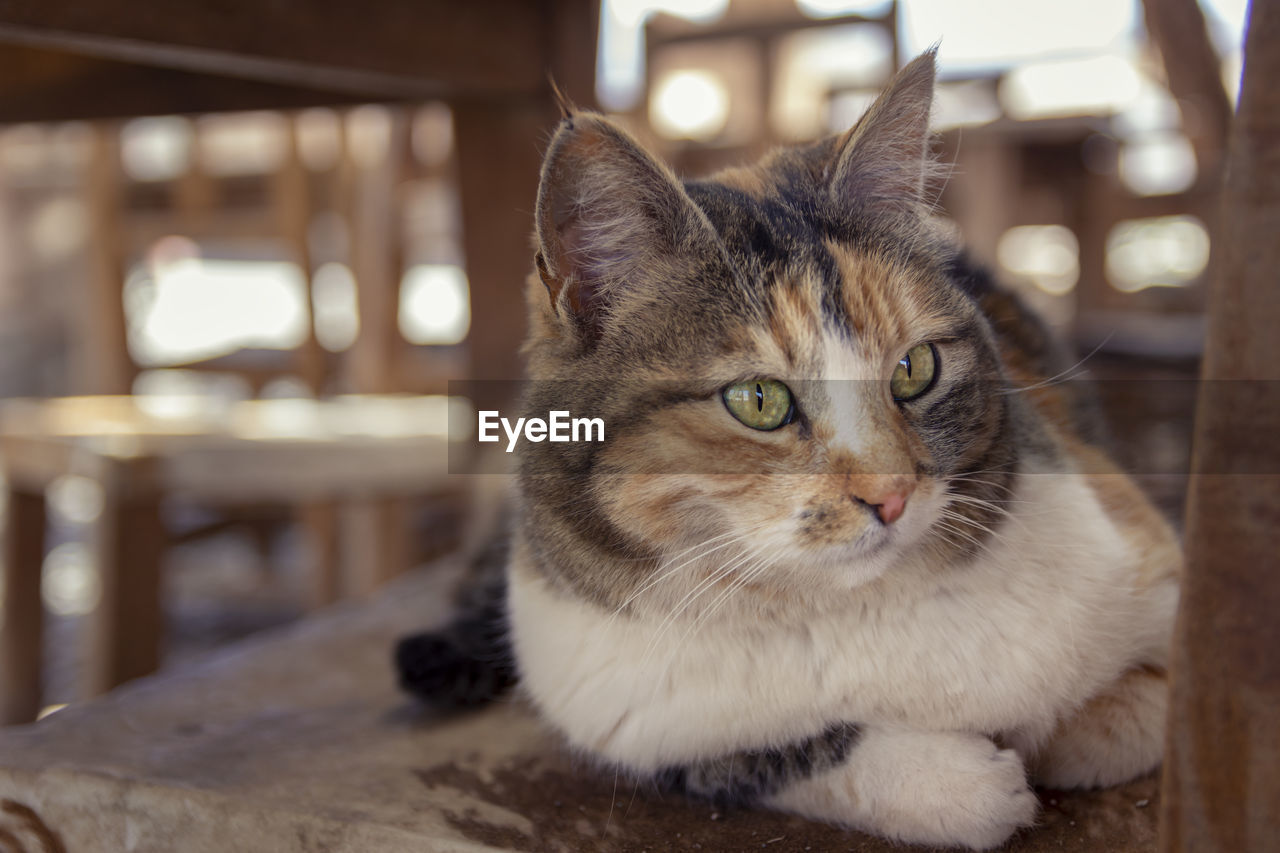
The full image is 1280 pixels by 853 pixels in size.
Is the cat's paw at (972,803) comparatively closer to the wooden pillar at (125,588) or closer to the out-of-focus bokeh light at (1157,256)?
the wooden pillar at (125,588)

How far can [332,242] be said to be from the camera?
5684mm

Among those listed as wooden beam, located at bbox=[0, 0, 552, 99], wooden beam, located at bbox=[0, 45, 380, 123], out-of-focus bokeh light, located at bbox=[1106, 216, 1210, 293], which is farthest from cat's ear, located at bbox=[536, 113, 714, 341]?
out-of-focus bokeh light, located at bbox=[1106, 216, 1210, 293]

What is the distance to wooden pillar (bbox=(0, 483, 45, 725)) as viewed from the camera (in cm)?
257

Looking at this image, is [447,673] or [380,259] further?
[380,259]

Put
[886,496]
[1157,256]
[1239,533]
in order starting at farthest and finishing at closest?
[1157,256] → [886,496] → [1239,533]

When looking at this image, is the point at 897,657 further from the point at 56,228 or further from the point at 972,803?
the point at 56,228

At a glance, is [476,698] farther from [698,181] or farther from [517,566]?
[698,181]

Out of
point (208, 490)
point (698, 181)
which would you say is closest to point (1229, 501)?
point (698, 181)

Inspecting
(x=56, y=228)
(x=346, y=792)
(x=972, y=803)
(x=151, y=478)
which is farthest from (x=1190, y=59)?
(x=56, y=228)

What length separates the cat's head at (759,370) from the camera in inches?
33.0

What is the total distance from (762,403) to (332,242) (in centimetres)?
529

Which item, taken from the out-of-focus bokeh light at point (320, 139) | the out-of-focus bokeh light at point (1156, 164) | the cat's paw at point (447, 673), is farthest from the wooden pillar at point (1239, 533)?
the out-of-focus bokeh light at point (1156, 164)

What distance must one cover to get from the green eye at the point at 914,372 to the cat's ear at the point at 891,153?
177 mm

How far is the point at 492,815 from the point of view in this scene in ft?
3.33
